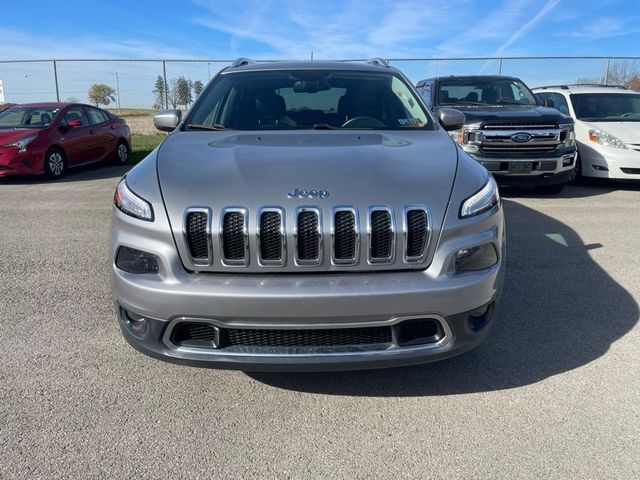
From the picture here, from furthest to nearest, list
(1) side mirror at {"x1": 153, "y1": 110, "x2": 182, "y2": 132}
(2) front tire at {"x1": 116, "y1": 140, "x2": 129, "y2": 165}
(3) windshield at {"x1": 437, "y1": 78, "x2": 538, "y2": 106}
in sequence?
(2) front tire at {"x1": 116, "y1": 140, "x2": 129, "y2": 165}
(3) windshield at {"x1": 437, "y1": 78, "x2": 538, "y2": 106}
(1) side mirror at {"x1": 153, "y1": 110, "x2": 182, "y2": 132}

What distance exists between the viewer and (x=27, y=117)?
34.6 feet

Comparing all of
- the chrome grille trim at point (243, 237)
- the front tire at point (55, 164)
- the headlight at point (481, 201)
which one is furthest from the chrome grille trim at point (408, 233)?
the front tire at point (55, 164)

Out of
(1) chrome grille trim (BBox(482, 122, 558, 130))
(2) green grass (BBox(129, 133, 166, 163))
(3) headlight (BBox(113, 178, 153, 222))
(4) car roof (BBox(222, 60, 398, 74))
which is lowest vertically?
(2) green grass (BBox(129, 133, 166, 163))

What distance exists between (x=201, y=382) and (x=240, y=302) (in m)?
0.84

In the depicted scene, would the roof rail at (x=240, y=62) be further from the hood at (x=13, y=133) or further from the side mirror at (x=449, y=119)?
the hood at (x=13, y=133)

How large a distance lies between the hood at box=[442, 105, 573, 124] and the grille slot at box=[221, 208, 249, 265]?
244 inches

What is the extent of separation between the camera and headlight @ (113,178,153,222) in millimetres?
2459

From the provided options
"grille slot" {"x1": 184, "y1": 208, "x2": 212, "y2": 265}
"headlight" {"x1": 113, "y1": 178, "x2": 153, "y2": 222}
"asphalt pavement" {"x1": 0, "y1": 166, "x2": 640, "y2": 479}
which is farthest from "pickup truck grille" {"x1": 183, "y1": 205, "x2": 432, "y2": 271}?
"asphalt pavement" {"x1": 0, "y1": 166, "x2": 640, "y2": 479}

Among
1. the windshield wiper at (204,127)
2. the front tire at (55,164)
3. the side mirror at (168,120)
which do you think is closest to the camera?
the windshield wiper at (204,127)

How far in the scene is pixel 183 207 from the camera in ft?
7.86

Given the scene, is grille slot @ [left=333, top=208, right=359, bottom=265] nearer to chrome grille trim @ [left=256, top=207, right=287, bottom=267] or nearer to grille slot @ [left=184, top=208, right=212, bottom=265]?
chrome grille trim @ [left=256, top=207, right=287, bottom=267]

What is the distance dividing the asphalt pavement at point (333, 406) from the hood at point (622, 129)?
16.9 feet

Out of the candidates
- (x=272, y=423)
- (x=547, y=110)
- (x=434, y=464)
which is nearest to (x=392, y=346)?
(x=434, y=464)

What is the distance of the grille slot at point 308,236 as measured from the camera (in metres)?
2.32
